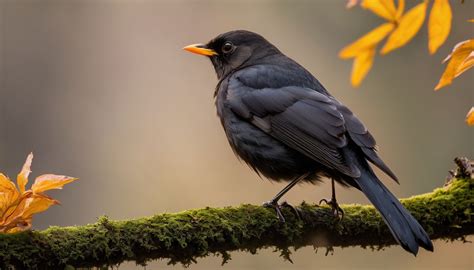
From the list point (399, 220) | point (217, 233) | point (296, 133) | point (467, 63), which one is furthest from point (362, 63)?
point (296, 133)

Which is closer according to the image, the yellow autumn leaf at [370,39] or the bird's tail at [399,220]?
the yellow autumn leaf at [370,39]

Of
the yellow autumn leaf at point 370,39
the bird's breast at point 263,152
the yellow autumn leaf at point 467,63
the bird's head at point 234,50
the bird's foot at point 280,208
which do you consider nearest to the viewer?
the yellow autumn leaf at point 370,39

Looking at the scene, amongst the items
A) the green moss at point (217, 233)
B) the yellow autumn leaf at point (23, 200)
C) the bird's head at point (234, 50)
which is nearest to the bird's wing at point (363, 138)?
the green moss at point (217, 233)

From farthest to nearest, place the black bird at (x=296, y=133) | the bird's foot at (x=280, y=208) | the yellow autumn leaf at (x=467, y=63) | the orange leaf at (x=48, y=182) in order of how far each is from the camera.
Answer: the black bird at (x=296, y=133), the bird's foot at (x=280, y=208), the orange leaf at (x=48, y=182), the yellow autumn leaf at (x=467, y=63)

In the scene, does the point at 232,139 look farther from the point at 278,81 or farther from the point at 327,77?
the point at 327,77

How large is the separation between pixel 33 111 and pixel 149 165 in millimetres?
1778

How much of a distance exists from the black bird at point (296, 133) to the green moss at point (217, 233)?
130mm

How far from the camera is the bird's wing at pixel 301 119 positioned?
14.9 ft

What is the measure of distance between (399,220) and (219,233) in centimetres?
93

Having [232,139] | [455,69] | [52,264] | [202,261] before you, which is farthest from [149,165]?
[455,69]

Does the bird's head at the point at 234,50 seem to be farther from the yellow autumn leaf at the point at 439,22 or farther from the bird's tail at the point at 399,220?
the yellow autumn leaf at the point at 439,22

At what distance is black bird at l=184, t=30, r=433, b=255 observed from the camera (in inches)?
172

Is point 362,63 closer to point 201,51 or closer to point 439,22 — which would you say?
point 439,22

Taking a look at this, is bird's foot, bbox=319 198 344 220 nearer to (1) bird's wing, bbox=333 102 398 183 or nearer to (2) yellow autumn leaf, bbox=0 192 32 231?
(1) bird's wing, bbox=333 102 398 183
